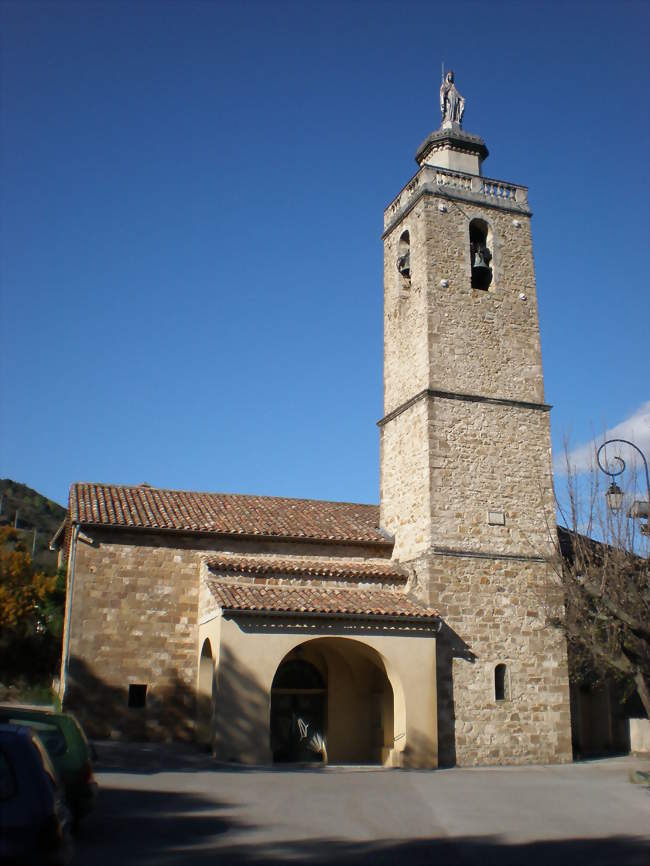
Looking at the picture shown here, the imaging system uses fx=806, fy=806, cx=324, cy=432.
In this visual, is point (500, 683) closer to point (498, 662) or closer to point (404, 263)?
point (498, 662)

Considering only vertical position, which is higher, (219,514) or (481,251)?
(481,251)

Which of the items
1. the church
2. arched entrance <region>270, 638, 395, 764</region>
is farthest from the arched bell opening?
arched entrance <region>270, 638, 395, 764</region>

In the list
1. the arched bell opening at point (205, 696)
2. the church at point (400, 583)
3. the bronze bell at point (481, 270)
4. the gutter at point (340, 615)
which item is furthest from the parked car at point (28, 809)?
the bronze bell at point (481, 270)

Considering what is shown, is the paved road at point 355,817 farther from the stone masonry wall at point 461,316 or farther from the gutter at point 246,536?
the stone masonry wall at point 461,316

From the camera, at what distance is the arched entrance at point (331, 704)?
63.3 ft

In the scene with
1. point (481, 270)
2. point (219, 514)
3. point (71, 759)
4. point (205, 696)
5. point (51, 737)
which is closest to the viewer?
point (71, 759)

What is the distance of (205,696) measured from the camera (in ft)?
63.3

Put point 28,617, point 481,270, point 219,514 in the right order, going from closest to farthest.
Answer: point 219,514 → point 481,270 → point 28,617

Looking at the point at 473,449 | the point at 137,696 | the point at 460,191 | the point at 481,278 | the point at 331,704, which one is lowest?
the point at 331,704

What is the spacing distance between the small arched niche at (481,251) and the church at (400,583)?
6cm

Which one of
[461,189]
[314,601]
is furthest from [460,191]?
[314,601]

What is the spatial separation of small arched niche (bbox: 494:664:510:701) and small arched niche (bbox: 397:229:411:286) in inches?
424

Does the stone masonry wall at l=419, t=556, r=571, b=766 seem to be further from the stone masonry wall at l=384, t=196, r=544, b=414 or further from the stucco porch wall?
the stone masonry wall at l=384, t=196, r=544, b=414

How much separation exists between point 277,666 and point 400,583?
437cm
